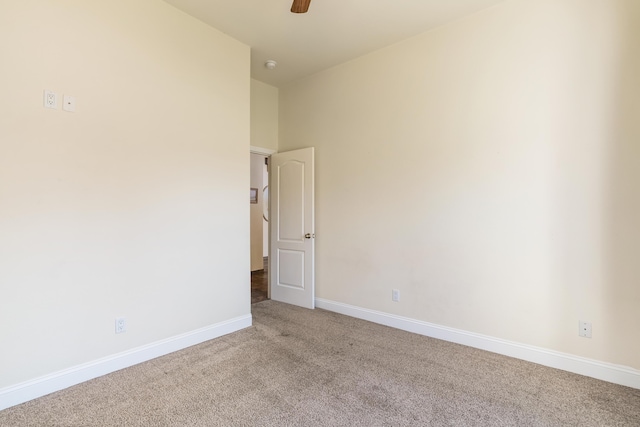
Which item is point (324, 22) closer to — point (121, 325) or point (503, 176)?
point (503, 176)

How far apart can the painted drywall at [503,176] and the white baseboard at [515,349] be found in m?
0.06

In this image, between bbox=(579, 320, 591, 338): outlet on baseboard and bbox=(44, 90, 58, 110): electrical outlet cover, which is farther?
bbox=(579, 320, 591, 338): outlet on baseboard

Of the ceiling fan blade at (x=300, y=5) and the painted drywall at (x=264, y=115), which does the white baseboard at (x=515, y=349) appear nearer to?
the painted drywall at (x=264, y=115)

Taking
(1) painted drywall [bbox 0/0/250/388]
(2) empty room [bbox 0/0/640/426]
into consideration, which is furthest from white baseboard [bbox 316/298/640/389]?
(1) painted drywall [bbox 0/0/250/388]

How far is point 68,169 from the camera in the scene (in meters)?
2.19

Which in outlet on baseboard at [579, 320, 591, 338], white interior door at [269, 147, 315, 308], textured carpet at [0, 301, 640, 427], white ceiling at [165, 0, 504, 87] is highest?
white ceiling at [165, 0, 504, 87]

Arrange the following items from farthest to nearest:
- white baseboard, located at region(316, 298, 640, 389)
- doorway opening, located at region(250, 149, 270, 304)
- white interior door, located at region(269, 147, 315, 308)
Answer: doorway opening, located at region(250, 149, 270, 304) → white interior door, located at region(269, 147, 315, 308) → white baseboard, located at region(316, 298, 640, 389)

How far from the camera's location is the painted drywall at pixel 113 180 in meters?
2.01

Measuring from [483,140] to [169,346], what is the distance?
3.30 meters

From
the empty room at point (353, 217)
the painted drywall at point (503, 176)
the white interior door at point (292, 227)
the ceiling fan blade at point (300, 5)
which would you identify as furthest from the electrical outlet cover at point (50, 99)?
the painted drywall at point (503, 176)

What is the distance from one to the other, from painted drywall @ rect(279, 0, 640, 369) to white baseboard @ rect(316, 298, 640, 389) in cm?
6

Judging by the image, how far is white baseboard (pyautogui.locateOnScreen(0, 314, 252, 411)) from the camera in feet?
6.53

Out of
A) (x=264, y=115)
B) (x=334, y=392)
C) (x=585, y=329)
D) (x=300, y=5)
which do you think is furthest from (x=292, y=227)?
(x=585, y=329)

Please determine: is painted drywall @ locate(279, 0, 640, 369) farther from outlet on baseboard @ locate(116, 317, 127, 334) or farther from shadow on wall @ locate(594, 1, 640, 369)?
outlet on baseboard @ locate(116, 317, 127, 334)
